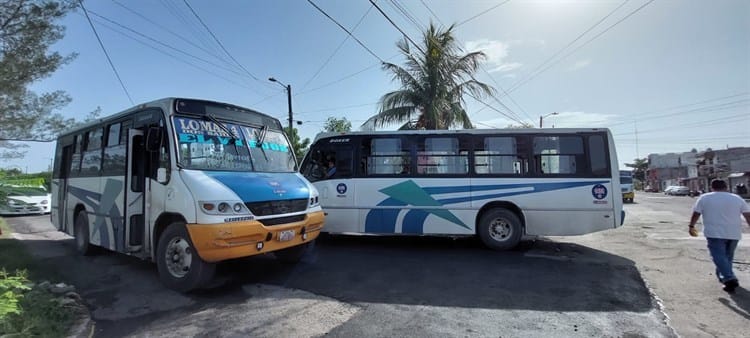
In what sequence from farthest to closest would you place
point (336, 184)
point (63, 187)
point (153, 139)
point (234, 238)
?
1. point (336, 184)
2. point (63, 187)
3. point (153, 139)
4. point (234, 238)

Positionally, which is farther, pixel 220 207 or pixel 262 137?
pixel 262 137

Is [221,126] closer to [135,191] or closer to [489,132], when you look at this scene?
[135,191]

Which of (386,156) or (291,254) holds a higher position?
(386,156)

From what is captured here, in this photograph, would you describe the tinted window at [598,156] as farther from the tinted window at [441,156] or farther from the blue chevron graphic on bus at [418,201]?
the tinted window at [441,156]

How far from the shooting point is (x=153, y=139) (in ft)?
18.5

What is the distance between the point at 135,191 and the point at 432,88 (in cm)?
1132

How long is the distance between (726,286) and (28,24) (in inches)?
484

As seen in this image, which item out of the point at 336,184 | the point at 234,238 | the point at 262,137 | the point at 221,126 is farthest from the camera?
the point at 336,184

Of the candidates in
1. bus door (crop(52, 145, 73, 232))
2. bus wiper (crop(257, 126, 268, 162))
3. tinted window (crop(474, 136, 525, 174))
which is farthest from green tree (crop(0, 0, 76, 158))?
tinted window (crop(474, 136, 525, 174))

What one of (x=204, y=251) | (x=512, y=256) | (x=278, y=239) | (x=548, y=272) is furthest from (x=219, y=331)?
(x=512, y=256)

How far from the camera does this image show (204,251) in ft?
16.7

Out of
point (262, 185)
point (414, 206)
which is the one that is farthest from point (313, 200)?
point (414, 206)

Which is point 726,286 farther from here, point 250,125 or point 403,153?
point 250,125

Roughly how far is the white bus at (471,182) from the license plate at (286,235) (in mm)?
3444
